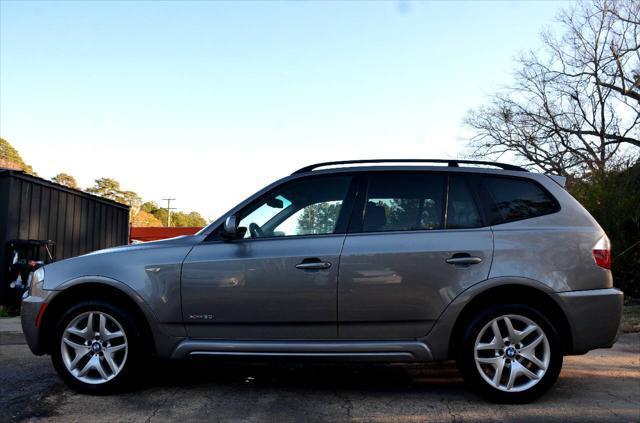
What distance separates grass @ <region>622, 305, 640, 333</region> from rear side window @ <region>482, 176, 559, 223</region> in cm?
360

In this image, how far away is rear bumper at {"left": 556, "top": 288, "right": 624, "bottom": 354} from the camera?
153 inches

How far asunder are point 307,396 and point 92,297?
1.90m

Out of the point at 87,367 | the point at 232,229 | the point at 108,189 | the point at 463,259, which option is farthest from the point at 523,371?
the point at 108,189

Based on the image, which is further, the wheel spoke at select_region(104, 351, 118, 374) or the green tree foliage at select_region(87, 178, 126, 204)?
the green tree foliage at select_region(87, 178, 126, 204)

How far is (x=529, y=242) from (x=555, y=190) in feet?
1.88

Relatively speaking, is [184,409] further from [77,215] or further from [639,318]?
[77,215]

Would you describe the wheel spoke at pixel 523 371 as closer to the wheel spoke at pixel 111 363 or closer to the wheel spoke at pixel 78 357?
the wheel spoke at pixel 111 363

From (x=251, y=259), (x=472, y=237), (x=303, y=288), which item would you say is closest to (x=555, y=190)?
Answer: (x=472, y=237)

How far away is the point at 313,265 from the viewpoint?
3.96 m

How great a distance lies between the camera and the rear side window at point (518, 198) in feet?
13.6

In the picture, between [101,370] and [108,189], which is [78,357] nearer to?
[101,370]

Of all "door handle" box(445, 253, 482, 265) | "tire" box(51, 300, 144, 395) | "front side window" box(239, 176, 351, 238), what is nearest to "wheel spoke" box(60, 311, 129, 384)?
"tire" box(51, 300, 144, 395)

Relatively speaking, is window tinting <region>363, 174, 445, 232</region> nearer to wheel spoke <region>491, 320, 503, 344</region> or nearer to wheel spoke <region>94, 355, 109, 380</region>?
wheel spoke <region>491, 320, 503, 344</region>

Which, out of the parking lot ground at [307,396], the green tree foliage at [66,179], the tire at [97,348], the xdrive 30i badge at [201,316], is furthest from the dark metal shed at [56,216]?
the green tree foliage at [66,179]
